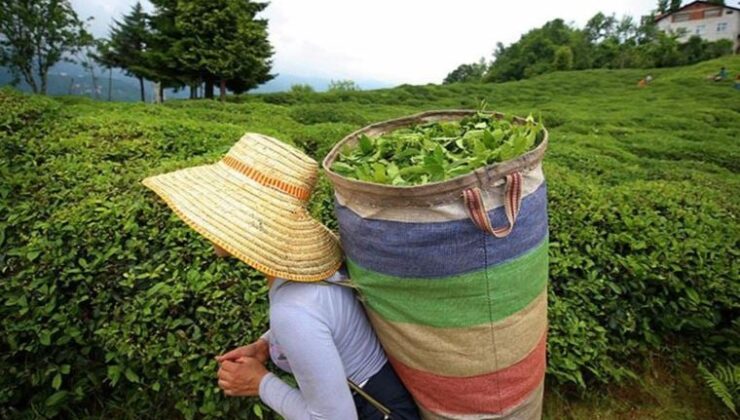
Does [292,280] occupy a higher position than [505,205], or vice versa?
[505,205]

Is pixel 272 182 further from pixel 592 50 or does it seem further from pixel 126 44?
pixel 592 50

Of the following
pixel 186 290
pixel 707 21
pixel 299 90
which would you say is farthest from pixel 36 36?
pixel 707 21

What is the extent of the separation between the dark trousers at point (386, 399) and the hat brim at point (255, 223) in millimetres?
382

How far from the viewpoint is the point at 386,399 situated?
1438mm

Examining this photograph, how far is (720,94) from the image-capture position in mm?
19688

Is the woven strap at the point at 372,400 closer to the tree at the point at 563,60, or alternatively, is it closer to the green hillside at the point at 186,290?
the green hillside at the point at 186,290

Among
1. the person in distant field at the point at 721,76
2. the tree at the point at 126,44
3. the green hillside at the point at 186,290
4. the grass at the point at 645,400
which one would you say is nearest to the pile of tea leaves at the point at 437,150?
the green hillside at the point at 186,290

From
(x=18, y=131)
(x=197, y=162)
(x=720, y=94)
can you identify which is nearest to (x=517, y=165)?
(x=197, y=162)

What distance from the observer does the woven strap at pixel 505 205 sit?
1073 mm

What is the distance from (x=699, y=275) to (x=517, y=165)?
7.38ft

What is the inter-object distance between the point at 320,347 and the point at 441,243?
403 mm

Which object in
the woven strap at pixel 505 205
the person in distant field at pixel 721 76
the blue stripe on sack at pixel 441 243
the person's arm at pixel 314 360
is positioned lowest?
the person's arm at pixel 314 360

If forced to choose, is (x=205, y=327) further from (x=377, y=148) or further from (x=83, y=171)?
(x=83, y=171)

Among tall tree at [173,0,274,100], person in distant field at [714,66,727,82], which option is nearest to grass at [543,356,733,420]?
tall tree at [173,0,274,100]
